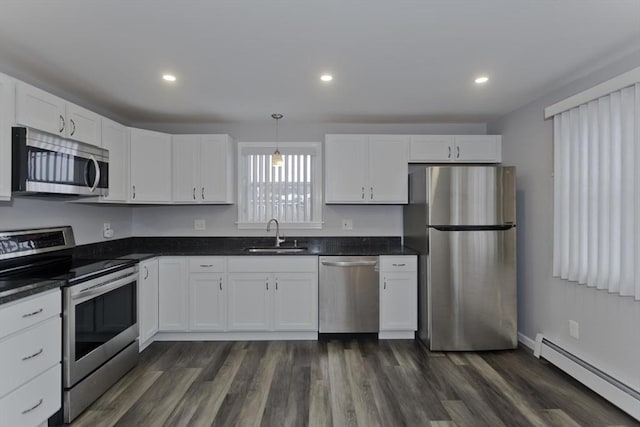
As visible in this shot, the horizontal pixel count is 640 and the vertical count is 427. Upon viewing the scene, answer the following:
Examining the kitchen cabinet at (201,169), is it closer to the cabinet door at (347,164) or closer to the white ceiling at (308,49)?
the white ceiling at (308,49)

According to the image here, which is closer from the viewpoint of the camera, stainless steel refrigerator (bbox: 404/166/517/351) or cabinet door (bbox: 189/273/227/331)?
stainless steel refrigerator (bbox: 404/166/517/351)

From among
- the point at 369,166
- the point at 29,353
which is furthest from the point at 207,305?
the point at 369,166

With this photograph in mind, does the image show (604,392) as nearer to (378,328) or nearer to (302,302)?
(378,328)

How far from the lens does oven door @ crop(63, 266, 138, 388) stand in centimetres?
210

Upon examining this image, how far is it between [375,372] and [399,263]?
1.09m

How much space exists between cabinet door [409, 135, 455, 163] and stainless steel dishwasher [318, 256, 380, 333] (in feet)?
4.11

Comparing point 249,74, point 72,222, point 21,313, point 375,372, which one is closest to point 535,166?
point 375,372

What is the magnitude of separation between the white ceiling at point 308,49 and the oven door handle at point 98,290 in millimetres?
1578

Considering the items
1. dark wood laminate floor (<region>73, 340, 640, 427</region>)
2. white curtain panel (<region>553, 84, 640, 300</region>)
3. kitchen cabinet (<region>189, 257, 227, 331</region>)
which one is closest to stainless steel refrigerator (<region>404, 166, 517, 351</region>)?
dark wood laminate floor (<region>73, 340, 640, 427</region>)

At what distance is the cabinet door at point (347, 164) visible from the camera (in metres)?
3.74

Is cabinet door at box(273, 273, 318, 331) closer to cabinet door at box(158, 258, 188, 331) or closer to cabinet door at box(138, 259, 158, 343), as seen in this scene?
cabinet door at box(158, 258, 188, 331)

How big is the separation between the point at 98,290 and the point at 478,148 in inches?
150

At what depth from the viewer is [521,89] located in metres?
2.94

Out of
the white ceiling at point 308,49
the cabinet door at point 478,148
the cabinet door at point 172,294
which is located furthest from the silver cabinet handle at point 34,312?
the cabinet door at point 478,148
